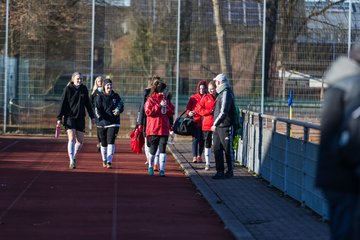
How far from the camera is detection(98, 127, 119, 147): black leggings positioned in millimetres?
A: 17672

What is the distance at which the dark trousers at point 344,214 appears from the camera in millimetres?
4750

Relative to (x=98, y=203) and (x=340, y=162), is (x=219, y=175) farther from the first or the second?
(x=340, y=162)

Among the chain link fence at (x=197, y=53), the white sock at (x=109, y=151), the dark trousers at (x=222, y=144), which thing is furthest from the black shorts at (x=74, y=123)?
the chain link fence at (x=197, y=53)

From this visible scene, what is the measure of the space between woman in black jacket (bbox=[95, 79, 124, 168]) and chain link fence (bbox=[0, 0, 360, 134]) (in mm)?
10228

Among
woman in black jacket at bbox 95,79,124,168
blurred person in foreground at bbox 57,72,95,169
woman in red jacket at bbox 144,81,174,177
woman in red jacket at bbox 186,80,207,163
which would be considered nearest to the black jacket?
blurred person in foreground at bbox 57,72,95,169

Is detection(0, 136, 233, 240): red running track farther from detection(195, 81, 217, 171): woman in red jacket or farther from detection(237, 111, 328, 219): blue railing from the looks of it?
detection(237, 111, 328, 219): blue railing

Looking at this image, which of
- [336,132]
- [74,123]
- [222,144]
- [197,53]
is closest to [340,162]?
[336,132]

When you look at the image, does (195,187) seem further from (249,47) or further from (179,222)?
(249,47)

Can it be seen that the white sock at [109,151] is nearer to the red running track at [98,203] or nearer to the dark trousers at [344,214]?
the red running track at [98,203]

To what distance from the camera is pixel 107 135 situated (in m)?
17.8

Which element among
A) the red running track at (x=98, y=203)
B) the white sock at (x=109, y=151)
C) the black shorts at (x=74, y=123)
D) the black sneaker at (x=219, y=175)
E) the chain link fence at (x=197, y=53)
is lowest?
the red running track at (x=98, y=203)

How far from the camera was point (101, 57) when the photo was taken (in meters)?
28.5

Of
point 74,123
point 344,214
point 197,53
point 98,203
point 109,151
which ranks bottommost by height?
point 98,203

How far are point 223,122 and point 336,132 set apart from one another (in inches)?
422
